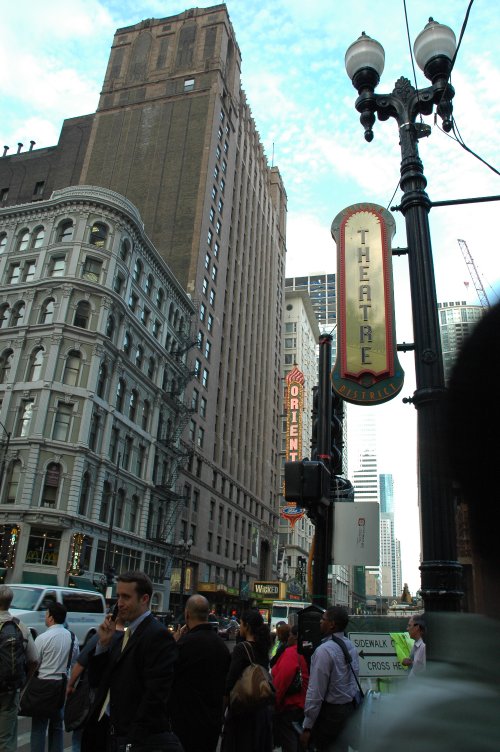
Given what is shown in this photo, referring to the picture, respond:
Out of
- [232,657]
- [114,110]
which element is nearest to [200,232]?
[114,110]

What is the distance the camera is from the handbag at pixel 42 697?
6703 millimetres

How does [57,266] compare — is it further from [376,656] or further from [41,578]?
[376,656]

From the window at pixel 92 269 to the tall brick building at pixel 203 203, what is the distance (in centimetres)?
1731

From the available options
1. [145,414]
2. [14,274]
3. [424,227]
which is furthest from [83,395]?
[424,227]

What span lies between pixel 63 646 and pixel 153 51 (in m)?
82.9

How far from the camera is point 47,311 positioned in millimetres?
40250

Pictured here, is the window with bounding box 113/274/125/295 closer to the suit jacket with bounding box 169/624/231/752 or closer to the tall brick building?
the tall brick building

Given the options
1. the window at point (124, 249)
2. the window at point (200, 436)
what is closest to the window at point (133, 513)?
the window at point (200, 436)

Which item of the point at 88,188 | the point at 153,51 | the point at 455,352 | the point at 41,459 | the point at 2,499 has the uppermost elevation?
the point at 153,51

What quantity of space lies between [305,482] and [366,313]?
2.78 meters

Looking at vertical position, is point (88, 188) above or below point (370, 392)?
above

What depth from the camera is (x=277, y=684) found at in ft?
22.9

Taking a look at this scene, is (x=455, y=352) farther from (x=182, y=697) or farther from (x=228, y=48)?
(x=228, y=48)

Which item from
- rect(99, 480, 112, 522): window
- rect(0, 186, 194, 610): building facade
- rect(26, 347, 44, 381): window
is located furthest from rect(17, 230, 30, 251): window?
rect(99, 480, 112, 522): window
